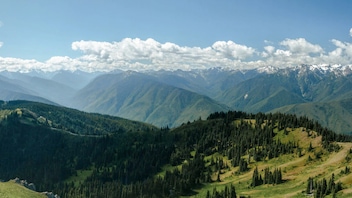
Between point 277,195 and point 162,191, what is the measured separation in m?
69.9

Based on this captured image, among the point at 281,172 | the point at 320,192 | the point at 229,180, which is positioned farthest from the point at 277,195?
the point at 229,180

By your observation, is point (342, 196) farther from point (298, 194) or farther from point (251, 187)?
point (251, 187)

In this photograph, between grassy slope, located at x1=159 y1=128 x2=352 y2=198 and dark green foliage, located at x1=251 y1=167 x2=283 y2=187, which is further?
dark green foliage, located at x1=251 y1=167 x2=283 y2=187

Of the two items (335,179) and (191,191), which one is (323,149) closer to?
(335,179)

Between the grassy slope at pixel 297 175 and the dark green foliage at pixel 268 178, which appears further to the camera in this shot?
the dark green foliage at pixel 268 178

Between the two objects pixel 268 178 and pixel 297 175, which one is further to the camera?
pixel 268 178

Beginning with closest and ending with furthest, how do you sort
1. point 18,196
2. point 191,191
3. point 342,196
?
point 342,196 → point 18,196 → point 191,191

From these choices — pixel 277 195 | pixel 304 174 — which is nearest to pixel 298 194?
pixel 277 195

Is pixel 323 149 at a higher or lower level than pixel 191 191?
higher

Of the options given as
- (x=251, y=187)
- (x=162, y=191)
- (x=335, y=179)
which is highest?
(x=335, y=179)

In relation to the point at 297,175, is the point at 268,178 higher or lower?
lower

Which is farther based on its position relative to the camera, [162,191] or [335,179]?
[162,191]

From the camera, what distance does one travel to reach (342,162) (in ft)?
526

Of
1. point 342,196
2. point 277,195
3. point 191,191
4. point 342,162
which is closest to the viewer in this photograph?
point 342,196
